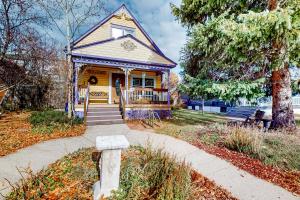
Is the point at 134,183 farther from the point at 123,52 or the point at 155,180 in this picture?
the point at 123,52

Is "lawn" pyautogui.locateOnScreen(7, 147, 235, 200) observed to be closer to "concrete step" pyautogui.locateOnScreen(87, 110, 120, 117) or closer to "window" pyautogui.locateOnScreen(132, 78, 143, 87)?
"concrete step" pyautogui.locateOnScreen(87, 110, 120, 117)

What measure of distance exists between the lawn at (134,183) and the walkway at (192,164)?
1.20ft

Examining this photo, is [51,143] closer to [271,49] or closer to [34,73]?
[271,49]

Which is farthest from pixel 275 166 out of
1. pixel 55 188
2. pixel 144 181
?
pixel 55 188

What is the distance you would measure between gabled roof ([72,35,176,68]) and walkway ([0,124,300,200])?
21.7 ft

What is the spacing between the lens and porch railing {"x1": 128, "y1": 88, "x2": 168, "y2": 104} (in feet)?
41.6

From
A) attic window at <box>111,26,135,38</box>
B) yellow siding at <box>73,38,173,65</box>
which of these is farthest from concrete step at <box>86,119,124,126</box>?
attic window at <box>111,26,135,38</box>

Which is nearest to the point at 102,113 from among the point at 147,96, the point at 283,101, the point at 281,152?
the point at 147,96

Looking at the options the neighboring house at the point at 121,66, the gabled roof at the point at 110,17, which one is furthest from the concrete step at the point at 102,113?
the gabled roof at the point at 110,17

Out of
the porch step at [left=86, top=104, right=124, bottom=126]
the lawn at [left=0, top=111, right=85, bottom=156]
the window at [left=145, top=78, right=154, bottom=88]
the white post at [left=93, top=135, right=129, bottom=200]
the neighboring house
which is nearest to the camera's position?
the white post at [left=93, top=135, right=129, bottom=200]

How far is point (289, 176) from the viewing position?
177 inches

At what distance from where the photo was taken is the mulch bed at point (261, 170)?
4.15 meters

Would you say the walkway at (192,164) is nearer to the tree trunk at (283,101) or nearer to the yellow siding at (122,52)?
the tree trunk at (283,101)

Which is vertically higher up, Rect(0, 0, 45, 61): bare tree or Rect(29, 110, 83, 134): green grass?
Rect(0, 0, 45, 61): bare tree
